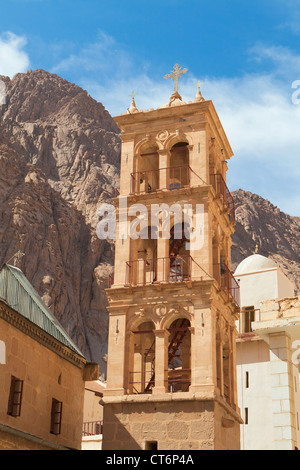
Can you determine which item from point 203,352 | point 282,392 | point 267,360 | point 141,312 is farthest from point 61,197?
point 282,392

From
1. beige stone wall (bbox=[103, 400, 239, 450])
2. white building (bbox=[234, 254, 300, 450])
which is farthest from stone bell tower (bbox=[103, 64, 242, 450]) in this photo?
white building (bbox=[234, 254, 300, 450])

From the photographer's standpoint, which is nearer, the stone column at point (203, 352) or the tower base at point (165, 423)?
the tower base at point (165, 423)

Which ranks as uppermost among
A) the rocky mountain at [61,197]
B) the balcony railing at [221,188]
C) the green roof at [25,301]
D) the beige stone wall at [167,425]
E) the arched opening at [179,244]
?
the rocky mountain at [61,197]

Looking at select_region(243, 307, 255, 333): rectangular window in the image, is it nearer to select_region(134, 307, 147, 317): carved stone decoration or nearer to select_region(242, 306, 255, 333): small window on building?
select_region(242, 306, 255, 333): small window on building

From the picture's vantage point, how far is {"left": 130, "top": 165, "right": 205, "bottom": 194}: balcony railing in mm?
28609

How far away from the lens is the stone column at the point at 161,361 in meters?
24.8

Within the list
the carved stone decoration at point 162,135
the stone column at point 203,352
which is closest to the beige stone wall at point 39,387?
the stone column at point 203,352

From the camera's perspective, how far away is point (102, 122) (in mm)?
111188

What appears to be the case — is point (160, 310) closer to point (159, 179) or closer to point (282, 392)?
point (159, 179)

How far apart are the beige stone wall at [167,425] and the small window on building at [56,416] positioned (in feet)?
5.66

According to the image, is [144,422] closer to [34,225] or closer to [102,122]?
[34,225]

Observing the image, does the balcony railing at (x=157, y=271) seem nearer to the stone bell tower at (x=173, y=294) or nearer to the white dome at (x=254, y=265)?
the stone bell tower at (x=173, y=294)

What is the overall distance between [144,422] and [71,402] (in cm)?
337
